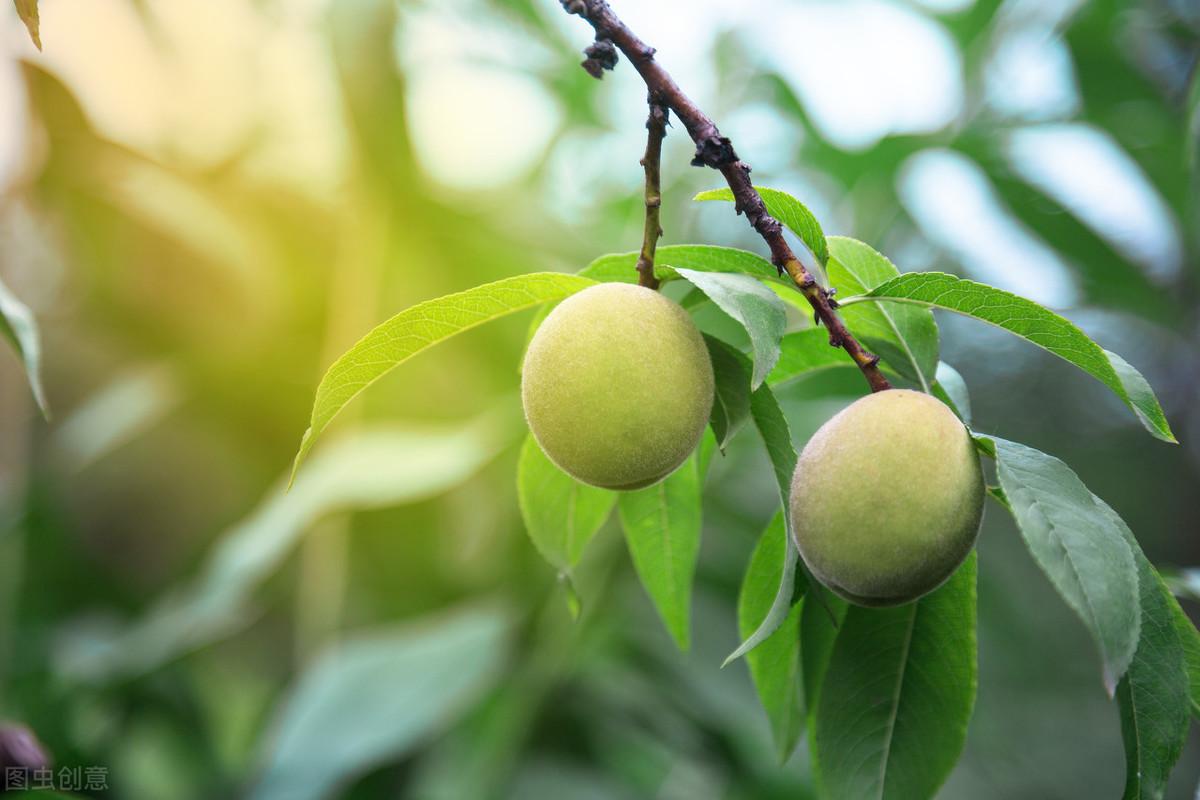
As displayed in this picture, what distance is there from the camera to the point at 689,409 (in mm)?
321

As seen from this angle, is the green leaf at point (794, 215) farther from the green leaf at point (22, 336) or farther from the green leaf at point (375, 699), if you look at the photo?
the green leaf at point (375, 699)

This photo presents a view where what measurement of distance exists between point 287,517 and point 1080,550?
0.75 m

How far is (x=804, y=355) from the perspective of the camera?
1.30 feet

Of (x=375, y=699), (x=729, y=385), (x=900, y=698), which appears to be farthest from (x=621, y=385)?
(x=375, y=699)

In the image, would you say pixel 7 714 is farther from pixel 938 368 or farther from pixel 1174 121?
pixel 1174 121

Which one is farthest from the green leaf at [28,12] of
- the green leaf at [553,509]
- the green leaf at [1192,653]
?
the green leaf at [1192,653]

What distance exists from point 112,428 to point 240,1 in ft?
1.89

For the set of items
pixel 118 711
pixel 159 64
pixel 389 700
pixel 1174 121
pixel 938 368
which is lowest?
pixel 118 711

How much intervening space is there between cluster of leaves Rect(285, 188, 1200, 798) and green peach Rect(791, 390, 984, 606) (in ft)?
0.04

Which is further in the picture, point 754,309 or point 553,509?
point 553,509

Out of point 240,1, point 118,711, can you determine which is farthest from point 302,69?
point 118,711

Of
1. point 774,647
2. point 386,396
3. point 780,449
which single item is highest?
point 780,449

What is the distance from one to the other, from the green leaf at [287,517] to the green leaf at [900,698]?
53 centimetres

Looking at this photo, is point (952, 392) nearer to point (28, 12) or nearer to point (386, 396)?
point (28, 12)
